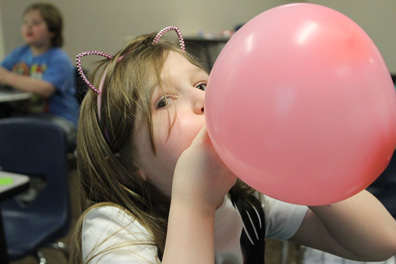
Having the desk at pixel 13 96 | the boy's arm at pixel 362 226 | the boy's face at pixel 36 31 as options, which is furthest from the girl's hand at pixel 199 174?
the boy's face at pixel 36 31

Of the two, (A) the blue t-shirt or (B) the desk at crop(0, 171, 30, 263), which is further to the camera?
(A) the blue t-shirt

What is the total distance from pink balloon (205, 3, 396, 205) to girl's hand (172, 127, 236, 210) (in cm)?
7

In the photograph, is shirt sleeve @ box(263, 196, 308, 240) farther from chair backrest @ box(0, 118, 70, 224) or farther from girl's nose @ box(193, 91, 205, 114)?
chair backrest @ box(0, 118, 70, 224)

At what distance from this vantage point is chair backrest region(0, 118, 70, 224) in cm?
146

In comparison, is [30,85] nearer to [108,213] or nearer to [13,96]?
[13,96]

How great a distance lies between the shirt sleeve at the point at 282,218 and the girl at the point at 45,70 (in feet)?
6.50

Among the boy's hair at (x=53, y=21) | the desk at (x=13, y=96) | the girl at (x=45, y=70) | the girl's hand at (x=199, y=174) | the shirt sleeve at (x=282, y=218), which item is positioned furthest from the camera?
the boy's hair at (x=53, y=21)

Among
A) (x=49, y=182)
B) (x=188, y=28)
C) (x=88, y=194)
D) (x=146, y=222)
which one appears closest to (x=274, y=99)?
(x=146, y=222)

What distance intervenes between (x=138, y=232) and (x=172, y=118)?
191 millimetres

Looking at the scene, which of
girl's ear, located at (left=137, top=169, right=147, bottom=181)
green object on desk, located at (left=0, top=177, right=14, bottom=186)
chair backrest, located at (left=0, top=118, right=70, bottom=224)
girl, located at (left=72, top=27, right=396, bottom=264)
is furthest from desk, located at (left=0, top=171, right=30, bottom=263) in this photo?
girl's ear, located at (left=137, top=169, right=147, bottom=181)

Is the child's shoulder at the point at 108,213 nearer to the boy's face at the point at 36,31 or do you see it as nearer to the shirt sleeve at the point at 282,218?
the shirt sleeve at the point at 282,218

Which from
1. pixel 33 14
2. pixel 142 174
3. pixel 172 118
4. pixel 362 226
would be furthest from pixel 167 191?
pixel 33 14

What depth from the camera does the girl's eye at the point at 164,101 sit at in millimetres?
563

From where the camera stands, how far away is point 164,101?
571 mm
